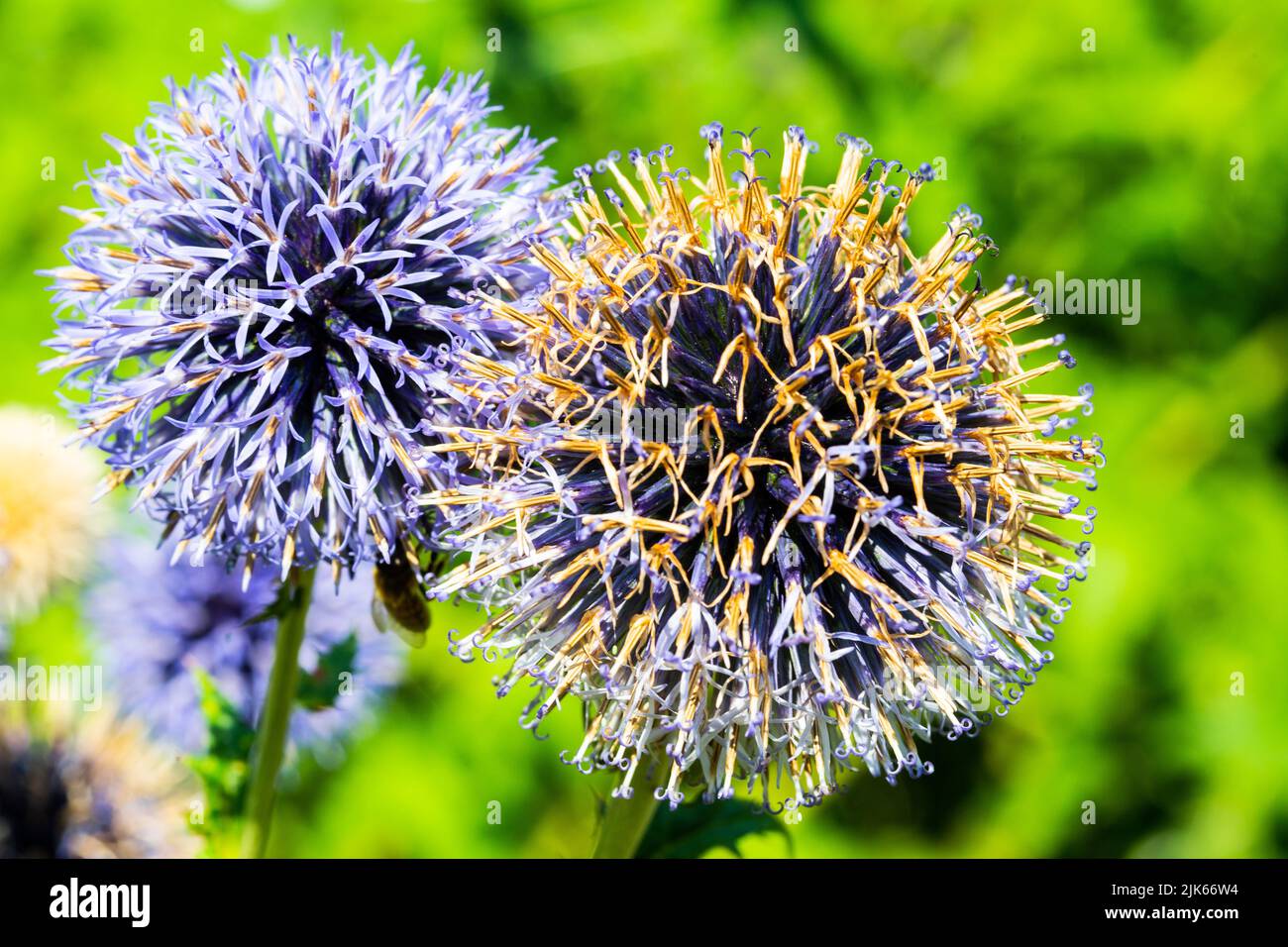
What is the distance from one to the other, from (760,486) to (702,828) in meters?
0.54

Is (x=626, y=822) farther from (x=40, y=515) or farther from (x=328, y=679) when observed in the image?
(x=40, y=515)

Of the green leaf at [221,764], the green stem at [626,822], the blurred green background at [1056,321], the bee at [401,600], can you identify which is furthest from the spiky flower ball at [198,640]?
the green stem at [626,822]

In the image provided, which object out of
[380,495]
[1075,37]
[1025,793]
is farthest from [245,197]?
[1025,793]

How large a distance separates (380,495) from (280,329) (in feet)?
Answer: 0.78

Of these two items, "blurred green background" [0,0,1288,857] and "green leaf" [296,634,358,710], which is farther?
"blurred green background" [0,0,1288,857]

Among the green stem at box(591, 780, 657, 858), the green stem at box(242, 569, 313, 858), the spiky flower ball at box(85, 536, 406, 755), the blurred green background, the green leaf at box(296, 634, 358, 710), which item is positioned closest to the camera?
the green stem at box(591, 780, 657, 858)

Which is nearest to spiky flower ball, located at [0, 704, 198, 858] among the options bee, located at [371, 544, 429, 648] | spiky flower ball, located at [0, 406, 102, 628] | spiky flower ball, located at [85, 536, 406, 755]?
spiky flower ball, located at [85, 536, 406, 755]

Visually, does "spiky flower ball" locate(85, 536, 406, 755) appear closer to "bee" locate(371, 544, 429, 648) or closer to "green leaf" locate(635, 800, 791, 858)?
"bee" locate(371, 544, 429, 648)

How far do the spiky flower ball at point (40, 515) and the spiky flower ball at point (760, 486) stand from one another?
1.37 metres

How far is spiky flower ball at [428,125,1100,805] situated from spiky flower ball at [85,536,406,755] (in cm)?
92

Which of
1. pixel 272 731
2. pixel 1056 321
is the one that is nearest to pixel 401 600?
pixel 272 731

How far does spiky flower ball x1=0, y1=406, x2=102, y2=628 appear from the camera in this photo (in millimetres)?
2191

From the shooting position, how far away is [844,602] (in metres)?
1.24

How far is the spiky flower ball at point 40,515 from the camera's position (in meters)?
2.19
